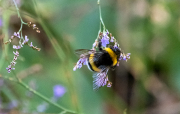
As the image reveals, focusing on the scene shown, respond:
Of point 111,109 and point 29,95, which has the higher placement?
point 111,109

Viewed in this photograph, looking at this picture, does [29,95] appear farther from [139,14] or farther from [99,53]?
[139,14]

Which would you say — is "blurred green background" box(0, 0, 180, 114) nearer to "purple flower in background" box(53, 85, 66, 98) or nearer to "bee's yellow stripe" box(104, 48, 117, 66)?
"purple flower in background" box(53, 85, 66, 98)

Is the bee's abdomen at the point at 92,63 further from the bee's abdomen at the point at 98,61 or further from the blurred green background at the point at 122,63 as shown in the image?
the blurred green background at the point at 122,63

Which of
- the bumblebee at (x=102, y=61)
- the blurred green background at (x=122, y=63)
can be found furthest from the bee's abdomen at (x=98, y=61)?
the blurred green background at (x=122, y=63)

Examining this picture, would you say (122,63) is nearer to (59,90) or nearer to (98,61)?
(59,90)

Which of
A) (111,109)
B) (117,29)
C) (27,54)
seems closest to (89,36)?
(117,29)

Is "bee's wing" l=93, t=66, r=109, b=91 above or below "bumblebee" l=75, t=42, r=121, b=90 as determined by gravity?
below

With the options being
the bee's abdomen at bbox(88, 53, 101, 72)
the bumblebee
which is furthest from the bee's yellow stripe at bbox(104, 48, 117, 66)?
the bee's abdomen at bbox(88, 53, 101, 72)
